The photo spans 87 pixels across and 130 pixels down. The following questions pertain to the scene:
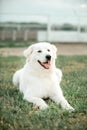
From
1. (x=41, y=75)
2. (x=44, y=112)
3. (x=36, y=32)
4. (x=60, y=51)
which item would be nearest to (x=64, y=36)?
(x=36, y=32)

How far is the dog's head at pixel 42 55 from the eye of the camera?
486 cm

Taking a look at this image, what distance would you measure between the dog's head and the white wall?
34.1 feet

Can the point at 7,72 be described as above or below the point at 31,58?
below

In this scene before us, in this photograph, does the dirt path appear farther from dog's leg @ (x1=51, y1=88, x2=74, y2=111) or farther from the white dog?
dog's leg @ (x1=51, y1=88, x2=74, y2=111)

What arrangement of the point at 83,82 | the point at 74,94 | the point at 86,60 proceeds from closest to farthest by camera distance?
1. the point at 74,94
2. the point at 83,82
3. the point at 86,60

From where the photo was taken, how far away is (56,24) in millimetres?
16109

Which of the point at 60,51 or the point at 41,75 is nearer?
the point at 41,75

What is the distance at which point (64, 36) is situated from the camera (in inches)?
624

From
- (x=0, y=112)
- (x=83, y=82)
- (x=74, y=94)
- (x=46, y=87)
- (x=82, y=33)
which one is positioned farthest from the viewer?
(x=82, y=33)

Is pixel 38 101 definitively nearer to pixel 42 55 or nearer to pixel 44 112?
pixel 44 112

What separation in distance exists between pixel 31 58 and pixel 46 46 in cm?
23

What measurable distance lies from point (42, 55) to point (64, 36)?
11.1 metres

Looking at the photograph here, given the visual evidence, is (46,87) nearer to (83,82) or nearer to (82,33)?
(83,82)

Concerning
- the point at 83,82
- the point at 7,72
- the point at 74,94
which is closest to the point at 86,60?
the point at 7,72
